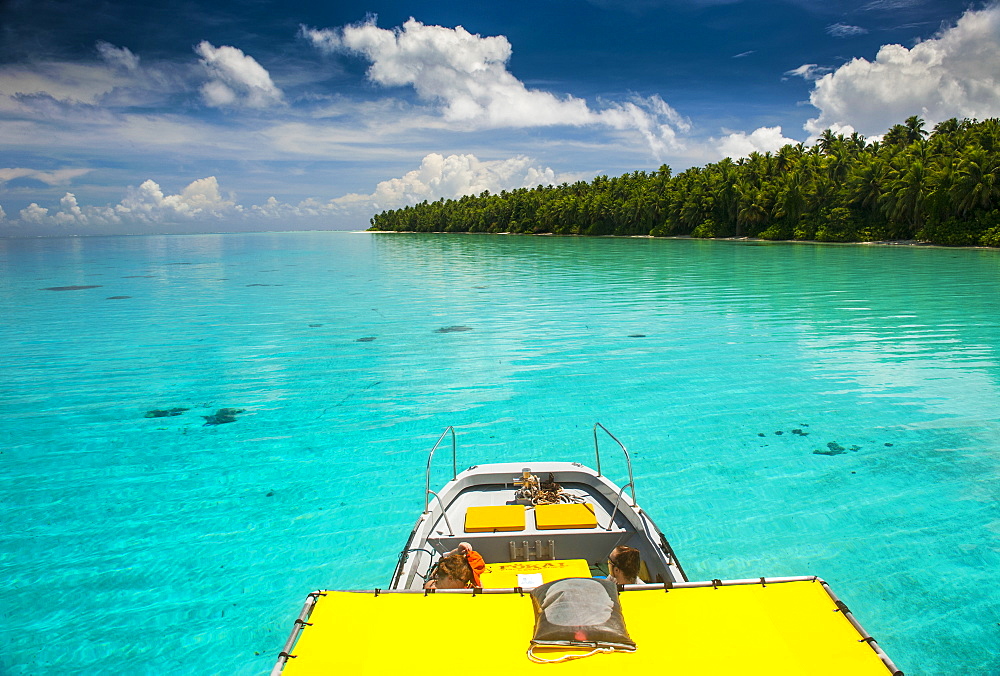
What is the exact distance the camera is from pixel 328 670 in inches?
176

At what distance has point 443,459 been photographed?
13.8 metres

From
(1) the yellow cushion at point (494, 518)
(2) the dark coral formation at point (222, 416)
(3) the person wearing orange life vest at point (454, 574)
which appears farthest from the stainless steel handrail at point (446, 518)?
(2) the dark coral formation at point (222, 416)

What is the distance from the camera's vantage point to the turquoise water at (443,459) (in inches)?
337

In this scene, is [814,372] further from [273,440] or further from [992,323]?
[273,440]

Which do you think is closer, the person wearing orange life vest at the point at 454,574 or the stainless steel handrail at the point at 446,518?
the person wearing orange life vest at the point at 454,574

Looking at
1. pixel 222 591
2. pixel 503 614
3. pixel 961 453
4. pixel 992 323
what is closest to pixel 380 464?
pixel 222 591

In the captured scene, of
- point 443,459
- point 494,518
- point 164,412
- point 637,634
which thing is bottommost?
point 443,459

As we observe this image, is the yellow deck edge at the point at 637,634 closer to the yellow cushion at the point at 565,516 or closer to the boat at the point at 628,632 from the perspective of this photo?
the boat at the point at 628,632

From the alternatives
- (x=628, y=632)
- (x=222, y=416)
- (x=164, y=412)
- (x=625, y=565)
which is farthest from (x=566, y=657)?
(x=164, y=412)

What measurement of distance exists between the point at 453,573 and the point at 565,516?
221 centimetres

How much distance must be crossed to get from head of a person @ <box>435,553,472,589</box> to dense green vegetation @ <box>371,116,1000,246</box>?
84.3 m

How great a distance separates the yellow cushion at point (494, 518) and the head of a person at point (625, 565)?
5.01 feet

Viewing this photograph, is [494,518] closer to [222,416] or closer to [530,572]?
[530,572]

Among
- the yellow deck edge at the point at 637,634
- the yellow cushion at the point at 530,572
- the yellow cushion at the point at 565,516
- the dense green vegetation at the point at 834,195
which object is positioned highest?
the dense green vegetation at the point at 834,195
